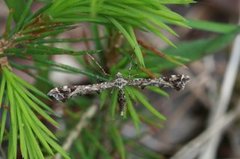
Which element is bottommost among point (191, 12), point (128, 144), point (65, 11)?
point (65, 11)

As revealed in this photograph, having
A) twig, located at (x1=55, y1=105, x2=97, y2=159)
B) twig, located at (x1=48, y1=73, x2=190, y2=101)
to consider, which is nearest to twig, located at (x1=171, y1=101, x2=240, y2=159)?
twig, located at (x1=55, y1=105, x2=97, y2=159)

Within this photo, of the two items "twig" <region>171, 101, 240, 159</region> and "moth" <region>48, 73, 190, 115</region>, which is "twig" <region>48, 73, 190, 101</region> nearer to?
"moth" <region>48, 73, 190, 115</region>

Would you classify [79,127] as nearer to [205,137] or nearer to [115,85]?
[115,85]

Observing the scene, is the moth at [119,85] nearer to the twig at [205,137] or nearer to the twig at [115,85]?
the twig at [115,85]

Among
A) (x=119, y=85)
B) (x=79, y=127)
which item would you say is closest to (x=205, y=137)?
(x=79, y=127)

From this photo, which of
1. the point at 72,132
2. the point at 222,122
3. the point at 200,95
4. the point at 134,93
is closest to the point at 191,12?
the point at 200,95

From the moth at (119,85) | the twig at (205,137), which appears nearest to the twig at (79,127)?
the twig at (205,137)

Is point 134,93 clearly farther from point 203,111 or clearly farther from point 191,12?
point 191,12
